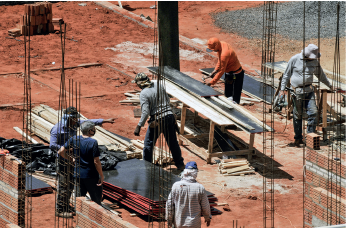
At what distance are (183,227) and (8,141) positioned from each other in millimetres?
5209

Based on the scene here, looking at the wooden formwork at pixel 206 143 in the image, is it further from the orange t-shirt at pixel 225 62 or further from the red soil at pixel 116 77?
the orange t-shirt at pixel 225 62

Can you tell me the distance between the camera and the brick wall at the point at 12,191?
7.86 metres

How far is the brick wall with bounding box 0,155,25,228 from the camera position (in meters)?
7.86

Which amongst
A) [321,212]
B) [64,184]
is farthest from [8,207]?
[321,212]

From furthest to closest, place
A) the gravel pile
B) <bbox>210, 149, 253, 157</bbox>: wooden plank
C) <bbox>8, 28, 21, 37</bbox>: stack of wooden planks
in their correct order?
the gravel pile < <bbox>8, 28, 21, 37</bbox>: stack of wooden planks < <bbox>210, 149, 253, 157</bbox>: wooden plank

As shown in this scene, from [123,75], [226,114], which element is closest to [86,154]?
[226,114]

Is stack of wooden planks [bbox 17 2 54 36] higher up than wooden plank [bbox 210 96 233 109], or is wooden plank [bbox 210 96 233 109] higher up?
stack of wooden planks [bbox 17 2 54 36]

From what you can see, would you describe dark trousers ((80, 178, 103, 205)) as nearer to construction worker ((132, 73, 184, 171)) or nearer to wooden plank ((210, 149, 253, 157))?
construction worker ((132, 73, 184, 171))

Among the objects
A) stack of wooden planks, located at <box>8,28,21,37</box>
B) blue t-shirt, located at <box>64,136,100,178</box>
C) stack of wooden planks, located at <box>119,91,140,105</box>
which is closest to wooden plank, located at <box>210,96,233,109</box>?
stack of wooden planks, located at <box>119,91,140,105</box>

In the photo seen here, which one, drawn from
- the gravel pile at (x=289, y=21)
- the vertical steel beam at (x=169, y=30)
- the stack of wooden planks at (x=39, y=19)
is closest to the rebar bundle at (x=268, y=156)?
the vertical steel beam at (x=169, y=30)

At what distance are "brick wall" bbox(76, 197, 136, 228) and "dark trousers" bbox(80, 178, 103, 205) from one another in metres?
0.65

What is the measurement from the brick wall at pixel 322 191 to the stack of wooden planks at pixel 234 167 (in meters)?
2.24

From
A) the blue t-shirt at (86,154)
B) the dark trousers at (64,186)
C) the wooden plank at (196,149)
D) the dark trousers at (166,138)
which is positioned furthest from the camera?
the wooden plank at (196,149)

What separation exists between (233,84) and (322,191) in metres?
6.16
